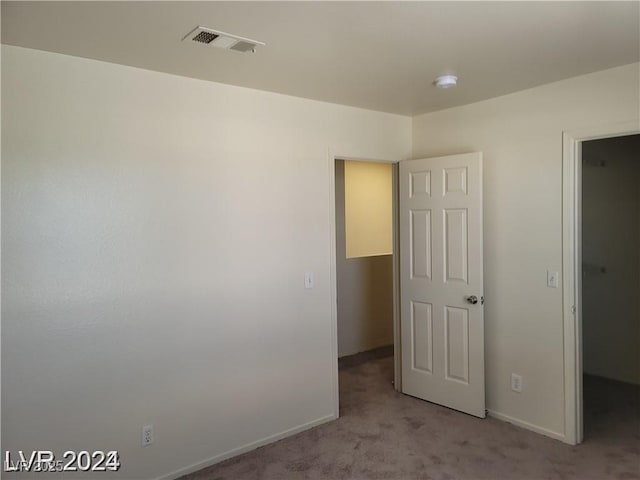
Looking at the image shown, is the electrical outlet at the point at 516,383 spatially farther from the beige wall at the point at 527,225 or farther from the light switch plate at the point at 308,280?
the light switch plate at the point at 308,280

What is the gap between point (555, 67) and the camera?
2703mm

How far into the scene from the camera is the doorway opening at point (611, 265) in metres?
4.09

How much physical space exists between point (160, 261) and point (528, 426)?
2.74 m

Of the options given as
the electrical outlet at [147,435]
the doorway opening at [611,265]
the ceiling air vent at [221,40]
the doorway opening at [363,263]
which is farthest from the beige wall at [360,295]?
the ceiling air vent at [221,40]

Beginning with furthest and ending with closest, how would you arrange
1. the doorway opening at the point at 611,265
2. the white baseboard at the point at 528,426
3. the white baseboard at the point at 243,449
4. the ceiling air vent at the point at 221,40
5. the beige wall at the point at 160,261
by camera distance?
1. the doorway opening at the point at 611,265
2. the white baseboard at the point at 528,426
3. the white baseboard at the point at 243,449
4. the beige wall at the point at 160,261
5. the ceiling air vent at the point at 221,40

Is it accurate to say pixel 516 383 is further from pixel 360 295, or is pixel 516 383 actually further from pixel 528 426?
pixel 360 295

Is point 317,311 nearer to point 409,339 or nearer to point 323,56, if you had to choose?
point 409,339

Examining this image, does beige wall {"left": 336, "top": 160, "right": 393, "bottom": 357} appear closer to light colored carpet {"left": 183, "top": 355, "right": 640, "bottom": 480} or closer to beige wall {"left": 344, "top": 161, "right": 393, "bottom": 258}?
beige wall {"left": 344, "top": 161, "right": 393, "bottom": 258}

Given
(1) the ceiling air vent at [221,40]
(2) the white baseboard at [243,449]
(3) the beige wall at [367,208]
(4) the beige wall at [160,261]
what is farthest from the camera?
(3) the beige wall at [367,208]

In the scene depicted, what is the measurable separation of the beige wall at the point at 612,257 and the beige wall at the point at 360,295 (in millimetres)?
2077

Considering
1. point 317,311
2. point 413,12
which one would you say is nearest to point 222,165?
point 317,311

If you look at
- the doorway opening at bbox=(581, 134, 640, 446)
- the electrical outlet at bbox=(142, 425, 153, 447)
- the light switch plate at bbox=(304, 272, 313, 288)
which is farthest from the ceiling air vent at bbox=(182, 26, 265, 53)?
the doorway opening at bbox=(581, 134, 640, 446)

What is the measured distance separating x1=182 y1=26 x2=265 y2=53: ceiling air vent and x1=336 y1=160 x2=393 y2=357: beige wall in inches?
111

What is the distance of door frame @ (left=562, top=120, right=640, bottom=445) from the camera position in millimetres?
2990
